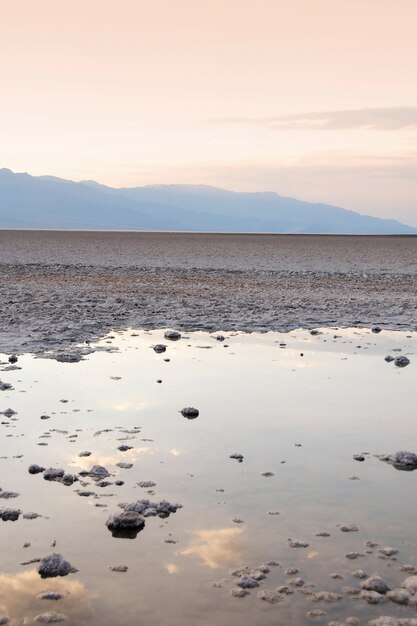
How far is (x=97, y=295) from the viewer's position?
2500 centimetres

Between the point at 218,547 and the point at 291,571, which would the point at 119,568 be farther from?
the point at 291,571

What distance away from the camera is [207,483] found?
7.04 meters

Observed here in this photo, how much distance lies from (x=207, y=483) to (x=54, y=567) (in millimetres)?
2096

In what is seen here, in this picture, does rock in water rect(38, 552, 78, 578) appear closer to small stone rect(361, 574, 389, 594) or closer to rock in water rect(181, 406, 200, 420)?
small stone rect(361, 574, 389, 594)

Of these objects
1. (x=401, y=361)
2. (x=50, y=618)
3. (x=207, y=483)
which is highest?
(x=401, y=361)

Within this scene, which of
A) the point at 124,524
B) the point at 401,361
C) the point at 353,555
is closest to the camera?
the point at 353,555

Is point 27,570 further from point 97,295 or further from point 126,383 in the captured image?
point 97,295

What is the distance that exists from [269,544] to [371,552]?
2.32ft

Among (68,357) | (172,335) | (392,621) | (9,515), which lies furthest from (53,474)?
(172,335)

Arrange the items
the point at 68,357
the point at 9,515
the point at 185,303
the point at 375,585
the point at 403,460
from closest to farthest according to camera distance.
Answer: the point at 375,585 → the point at 9,515 → the point at 403,460 → the point at 68,357 → the point at 185,303

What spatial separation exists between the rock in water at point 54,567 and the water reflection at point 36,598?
51 mm

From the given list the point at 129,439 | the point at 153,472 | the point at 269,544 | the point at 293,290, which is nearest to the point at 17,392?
the point at 129,439

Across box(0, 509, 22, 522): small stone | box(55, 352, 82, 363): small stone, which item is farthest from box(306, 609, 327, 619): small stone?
box(55, 352, 82, 363): small stone

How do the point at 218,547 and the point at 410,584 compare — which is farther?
the point at 218,547
